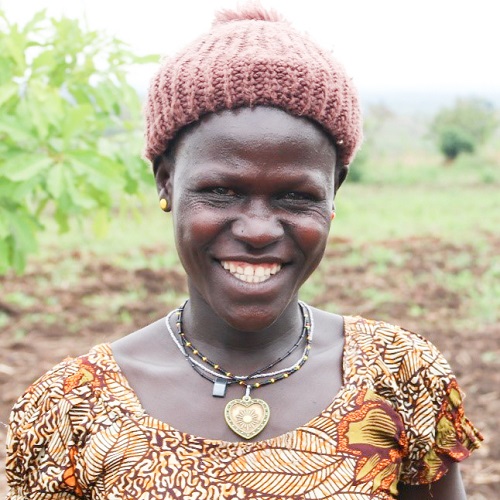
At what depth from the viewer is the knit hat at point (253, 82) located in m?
1.46

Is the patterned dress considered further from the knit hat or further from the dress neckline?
the knit hat

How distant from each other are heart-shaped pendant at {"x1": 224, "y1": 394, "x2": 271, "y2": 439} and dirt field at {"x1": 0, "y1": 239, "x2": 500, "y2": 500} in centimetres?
234

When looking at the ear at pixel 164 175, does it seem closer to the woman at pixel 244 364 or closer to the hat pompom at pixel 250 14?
the woman at pixel 244 364

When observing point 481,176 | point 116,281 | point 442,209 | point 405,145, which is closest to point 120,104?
point 116,281

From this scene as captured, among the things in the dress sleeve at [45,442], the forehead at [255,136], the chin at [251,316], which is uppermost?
the forehead at [255,136]

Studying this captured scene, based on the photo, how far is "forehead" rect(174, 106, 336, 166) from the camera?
4.75ft

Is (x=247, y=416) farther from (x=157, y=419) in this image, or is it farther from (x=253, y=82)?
(x=253, y=82)

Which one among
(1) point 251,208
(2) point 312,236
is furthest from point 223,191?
(2) point 312,236

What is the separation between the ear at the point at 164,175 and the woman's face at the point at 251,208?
86mm

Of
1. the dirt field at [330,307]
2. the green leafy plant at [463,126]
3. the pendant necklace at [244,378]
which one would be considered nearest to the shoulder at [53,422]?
the pendant necklace at [244,378]

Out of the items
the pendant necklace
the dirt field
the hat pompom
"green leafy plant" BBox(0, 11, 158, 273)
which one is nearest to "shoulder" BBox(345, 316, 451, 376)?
the pendant necklace

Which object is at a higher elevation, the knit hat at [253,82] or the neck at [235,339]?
the knit hat at [253,82]

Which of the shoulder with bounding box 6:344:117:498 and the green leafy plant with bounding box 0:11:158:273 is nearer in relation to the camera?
the shoulder with bounding box 6:344:117:498

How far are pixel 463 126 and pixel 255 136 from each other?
1773 centimetres
